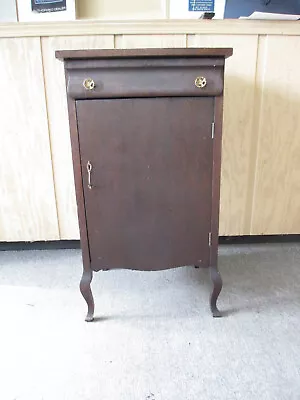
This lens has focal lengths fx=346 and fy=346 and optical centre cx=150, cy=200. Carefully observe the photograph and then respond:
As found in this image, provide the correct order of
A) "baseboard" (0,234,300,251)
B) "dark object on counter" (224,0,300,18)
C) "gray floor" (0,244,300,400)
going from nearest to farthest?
1. "gray floor" (0,244,300,400)
2. "dark object on counter" (224,0,300,18)
3. "baseboard" (0,234,300,251)

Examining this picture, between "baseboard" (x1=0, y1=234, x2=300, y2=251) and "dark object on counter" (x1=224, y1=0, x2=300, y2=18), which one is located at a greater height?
"dark object on counter" (x1=224, y1=0, x2=300, y2=18)

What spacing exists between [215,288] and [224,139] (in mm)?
679

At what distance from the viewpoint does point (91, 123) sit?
1054 mm

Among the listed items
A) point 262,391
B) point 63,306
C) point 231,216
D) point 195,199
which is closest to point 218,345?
point 262,391

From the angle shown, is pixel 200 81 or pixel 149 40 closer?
pixel 200 81

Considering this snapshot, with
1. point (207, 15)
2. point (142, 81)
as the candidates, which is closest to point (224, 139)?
point (207, 15)

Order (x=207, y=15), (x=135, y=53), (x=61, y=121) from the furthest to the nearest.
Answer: (x=61, y=121) → (x=207, y=15) → (x=135, y=53)

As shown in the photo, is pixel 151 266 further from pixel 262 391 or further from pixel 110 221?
pixel 262 391

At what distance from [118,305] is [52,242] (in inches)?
24.0

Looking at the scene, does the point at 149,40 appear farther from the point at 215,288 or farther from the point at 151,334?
the point at 151,334

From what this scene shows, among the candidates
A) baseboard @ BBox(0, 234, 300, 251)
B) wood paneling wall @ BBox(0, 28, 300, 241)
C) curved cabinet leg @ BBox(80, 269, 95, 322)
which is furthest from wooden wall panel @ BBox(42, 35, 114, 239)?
curved cabinet leg @ BBox(80, 269, 95, 322)

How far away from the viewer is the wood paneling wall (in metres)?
1.42

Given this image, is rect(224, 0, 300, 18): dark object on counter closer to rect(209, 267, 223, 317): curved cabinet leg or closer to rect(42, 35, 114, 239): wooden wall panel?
rect(42, 35, 114, 239): wooden wall panel

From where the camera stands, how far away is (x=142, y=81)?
102 centimetres
